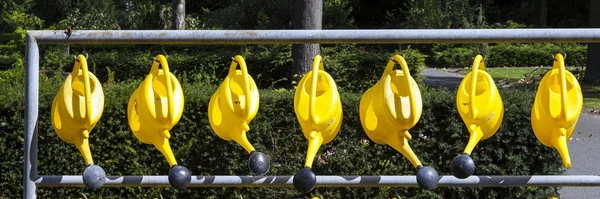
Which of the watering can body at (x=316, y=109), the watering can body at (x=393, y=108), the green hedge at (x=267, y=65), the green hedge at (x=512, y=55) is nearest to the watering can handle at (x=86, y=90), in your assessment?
the watering can body at (x=316, y=109)

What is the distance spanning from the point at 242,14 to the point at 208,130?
21.1 meters

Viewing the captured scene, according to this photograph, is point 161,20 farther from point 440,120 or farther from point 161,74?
point 161,74

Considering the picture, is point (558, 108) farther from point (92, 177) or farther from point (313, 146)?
point (92, 177)

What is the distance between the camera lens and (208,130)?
219 inches

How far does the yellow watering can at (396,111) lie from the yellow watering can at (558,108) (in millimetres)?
453

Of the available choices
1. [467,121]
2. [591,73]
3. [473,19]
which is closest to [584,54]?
[473,19]

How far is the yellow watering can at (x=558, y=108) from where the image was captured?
267 cm

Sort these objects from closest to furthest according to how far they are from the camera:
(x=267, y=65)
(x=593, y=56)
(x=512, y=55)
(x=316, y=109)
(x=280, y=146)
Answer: (x=316, y=109) < (x=280, y=146) < (x=267, y=65) < (x=593, y=56) < (x=512, y=55)

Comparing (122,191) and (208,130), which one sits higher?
(208,130)

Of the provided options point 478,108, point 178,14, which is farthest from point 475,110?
point 178,14

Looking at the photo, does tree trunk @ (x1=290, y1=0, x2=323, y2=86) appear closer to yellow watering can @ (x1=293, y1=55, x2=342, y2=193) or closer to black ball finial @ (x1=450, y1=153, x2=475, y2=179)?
yellow watering can @ (x1=293, y1=55, x2=342, y2=193)

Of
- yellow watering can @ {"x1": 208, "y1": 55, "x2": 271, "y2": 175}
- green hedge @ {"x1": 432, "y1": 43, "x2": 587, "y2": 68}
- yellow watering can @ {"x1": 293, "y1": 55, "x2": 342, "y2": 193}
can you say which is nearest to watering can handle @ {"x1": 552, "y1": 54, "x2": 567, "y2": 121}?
yellow watering can @ {"x1": 293, "y1": 55, "x2": 342, "y2": 193}

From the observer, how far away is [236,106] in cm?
268

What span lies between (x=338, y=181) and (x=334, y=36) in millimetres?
538
